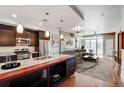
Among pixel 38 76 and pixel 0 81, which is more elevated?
pixel 0 81

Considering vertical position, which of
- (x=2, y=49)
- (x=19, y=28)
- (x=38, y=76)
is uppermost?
(x=19, y=28)

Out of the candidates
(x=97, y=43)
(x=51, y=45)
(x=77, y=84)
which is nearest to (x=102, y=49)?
(x=97, y=43)

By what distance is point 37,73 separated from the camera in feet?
9.53

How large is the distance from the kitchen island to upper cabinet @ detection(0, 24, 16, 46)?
296 centimetres

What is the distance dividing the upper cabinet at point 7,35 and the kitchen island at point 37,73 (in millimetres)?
2955

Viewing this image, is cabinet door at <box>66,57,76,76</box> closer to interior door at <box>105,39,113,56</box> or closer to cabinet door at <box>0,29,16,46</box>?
cabinet door at <box>0,29,16,46</box>


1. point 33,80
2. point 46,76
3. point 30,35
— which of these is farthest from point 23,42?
point 46,76

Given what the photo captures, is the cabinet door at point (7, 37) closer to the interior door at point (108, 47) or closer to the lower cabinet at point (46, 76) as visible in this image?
the lower cabinet at point (46, 76)

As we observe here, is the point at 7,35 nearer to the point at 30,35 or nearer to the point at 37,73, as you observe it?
the point at 30,35

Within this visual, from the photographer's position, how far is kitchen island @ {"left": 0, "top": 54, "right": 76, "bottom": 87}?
1.76m
